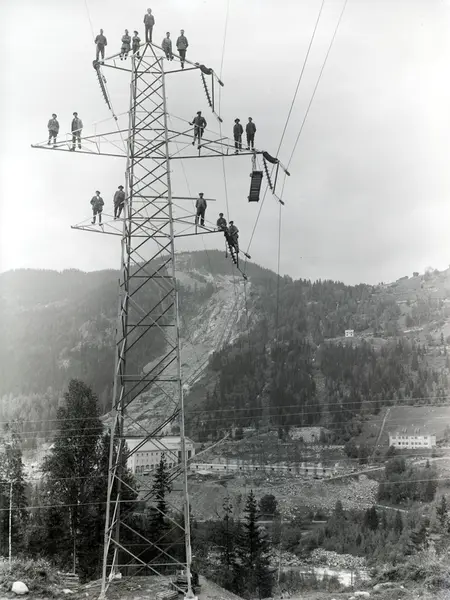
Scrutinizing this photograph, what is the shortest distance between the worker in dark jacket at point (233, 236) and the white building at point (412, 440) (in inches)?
6664

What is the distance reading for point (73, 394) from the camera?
42.4 metres

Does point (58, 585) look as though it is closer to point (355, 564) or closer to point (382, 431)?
point (355, 564)

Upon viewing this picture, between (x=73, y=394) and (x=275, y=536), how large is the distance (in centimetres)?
7161

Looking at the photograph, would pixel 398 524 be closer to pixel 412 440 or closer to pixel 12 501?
pixel 412 440

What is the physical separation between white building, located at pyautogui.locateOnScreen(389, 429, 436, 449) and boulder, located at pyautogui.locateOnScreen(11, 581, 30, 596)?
6847 inches

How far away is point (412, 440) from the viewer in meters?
179

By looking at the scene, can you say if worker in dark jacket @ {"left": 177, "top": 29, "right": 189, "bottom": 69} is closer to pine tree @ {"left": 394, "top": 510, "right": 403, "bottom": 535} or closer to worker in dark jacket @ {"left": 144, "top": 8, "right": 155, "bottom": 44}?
worker in dark jacket @ {"left": 144, "top": 8, "right": 155, "bottom": 44}

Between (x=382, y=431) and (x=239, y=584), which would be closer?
(x=239, y=584)

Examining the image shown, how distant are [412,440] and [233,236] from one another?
17322 centimetres

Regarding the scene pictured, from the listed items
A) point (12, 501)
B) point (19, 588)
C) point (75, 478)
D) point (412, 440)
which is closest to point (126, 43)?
point (19, 588)

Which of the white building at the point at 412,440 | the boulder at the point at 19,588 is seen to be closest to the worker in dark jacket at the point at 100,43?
the boulder at the point at 19,588

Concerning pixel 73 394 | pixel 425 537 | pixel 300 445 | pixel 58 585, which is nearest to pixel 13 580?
pixel 58 585

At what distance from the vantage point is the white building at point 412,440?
6900 inches

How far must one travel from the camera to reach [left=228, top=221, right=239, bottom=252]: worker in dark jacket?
74.3ft
